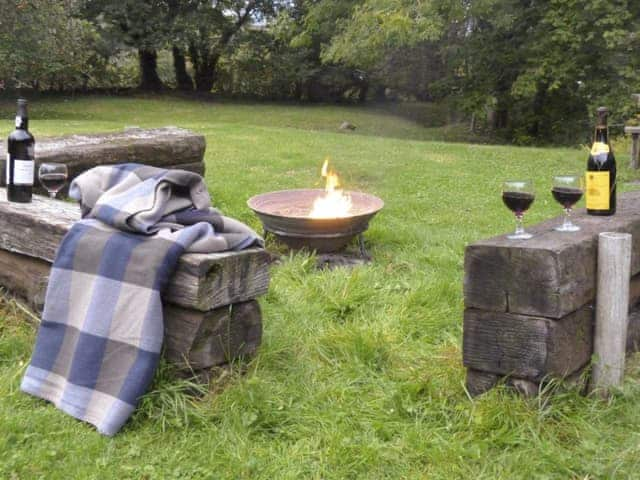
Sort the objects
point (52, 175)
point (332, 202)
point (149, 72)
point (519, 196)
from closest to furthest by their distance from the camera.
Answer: point (519, 196) < point (52, 175) < point (332, 202) < point (149, 72)

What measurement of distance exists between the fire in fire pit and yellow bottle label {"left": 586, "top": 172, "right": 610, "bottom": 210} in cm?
187

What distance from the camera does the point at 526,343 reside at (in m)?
2.82

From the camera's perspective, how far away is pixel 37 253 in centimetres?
346

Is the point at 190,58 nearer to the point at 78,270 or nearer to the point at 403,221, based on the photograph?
the point at 403,221

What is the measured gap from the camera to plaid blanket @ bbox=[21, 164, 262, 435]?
281cm

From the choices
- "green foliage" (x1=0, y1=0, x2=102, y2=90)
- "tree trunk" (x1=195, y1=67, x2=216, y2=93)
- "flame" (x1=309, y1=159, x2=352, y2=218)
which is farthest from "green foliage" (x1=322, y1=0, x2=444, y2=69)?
"flame" (x1=309, y1=159, x2=352, y2=218)

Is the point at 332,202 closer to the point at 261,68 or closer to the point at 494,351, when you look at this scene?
the point at 494,351

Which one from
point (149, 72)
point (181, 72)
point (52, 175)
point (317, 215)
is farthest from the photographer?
point (181, 72)

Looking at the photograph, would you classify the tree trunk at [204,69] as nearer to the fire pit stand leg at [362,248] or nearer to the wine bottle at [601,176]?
the fire pit stand leg at [362,248]

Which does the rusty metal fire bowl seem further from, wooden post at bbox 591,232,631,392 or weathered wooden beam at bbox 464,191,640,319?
wooden post at bbox 591,232,631,392

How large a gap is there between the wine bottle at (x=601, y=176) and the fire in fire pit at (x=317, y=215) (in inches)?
74.4

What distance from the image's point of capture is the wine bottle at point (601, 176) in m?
3.43

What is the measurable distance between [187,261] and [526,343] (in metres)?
1.30

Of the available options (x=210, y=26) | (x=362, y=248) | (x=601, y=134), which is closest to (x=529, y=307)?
(x=601, y=134)
